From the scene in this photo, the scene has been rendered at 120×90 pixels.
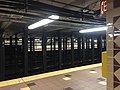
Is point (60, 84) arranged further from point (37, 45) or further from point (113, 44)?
point (37, 45)

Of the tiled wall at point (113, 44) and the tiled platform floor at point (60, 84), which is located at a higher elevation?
the tiled wall at point (113, 44)

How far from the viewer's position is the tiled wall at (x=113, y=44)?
249cm

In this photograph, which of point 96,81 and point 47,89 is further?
point 96,81

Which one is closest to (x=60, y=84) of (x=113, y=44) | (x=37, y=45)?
(x=113, y=44)

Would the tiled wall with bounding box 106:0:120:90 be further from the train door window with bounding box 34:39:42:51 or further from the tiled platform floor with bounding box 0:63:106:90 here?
the train door window with bounding box 34:39:42:51

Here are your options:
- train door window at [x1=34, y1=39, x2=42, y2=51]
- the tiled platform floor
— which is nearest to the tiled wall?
the tiled platform floor

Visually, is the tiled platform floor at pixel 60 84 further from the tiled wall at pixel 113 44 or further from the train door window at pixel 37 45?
the train door window at pixel 37 45

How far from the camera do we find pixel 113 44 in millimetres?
2568

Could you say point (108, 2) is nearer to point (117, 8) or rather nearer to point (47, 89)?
point (117, 8)

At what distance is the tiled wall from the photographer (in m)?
2.49

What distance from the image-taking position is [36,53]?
10.5 metres

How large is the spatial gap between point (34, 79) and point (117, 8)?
3.44m

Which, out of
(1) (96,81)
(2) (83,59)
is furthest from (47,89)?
(2) (83,59)

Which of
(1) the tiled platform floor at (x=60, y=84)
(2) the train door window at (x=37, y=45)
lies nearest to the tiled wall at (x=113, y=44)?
(1) the tiled platform floor at (x=60, y=84)
